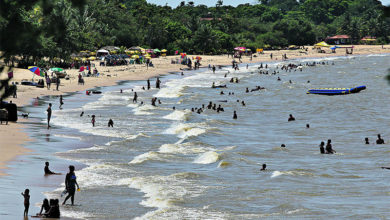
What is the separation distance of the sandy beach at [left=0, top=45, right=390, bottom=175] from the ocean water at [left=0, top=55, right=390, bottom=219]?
2.83 m

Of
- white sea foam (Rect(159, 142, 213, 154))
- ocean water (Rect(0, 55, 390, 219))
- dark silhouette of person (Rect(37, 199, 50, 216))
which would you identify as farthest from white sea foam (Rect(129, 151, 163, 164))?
dark silhouette of person (Rect(37, 199, 50, 216))

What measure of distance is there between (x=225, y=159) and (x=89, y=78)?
51.2 m

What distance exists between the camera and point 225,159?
31.5 m

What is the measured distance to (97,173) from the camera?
2712cm

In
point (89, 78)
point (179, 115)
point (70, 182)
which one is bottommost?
point (179, 115)

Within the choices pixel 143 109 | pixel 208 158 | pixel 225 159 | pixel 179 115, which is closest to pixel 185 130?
pixel 179 115

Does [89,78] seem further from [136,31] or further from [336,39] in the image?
[336,39]

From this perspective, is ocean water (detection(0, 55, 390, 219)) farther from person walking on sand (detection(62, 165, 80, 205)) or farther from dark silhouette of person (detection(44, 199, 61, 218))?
dark silhouette of person (detection(44, 199, 61, 218))

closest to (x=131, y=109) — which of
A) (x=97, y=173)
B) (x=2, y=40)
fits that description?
(x=97, y=173)

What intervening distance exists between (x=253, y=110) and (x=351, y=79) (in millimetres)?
44716

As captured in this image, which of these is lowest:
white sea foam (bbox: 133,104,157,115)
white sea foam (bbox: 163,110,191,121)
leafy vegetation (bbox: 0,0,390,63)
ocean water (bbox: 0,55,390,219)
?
ocean water (bbox: 0,55,390,219)

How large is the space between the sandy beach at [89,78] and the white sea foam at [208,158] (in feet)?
30.8

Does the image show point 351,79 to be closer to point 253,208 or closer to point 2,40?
point 253,208

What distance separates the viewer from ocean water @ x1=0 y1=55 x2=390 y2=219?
22.2 metres
